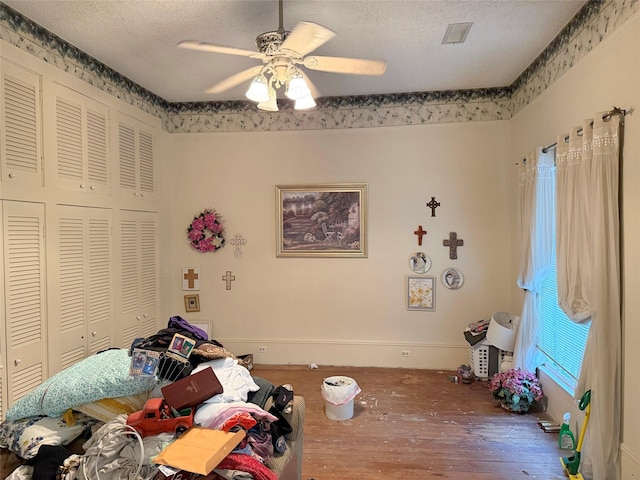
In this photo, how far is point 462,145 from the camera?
152 inches

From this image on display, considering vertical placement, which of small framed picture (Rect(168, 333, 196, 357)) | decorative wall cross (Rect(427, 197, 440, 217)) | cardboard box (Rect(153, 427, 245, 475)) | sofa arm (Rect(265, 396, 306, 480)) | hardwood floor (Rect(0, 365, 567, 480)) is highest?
decorative wall cross (Rect(427, 197, 440, 217))

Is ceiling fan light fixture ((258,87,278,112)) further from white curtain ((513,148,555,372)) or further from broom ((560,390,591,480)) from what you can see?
broom ((560,390,591,480))

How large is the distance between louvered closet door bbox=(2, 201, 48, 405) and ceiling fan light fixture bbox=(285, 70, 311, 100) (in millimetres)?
1899

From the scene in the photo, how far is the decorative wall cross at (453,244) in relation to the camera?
153 inches

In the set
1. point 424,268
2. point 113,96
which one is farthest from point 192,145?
point 424,268

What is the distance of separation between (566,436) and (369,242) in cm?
228

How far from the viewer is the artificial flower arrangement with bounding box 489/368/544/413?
2.93 m

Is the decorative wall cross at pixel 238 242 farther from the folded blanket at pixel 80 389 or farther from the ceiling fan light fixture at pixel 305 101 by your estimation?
the folded blanket at pixel 80 389

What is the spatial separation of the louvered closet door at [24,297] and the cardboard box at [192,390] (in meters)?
1.49

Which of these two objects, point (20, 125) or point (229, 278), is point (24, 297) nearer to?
point (20, 125)

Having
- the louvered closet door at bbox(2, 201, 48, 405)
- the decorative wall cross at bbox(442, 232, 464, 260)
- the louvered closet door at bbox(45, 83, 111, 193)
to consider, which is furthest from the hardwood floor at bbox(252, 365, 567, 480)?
the louvered closet door at bbox(45, 83, 111, 193)

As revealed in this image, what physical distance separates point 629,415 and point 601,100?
1776 mm

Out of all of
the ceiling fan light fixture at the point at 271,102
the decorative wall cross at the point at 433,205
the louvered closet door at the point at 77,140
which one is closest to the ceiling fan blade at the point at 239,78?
the ceiling fan light fixture at the point at 271,102

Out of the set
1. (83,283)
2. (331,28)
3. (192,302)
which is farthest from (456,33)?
(192,302)
